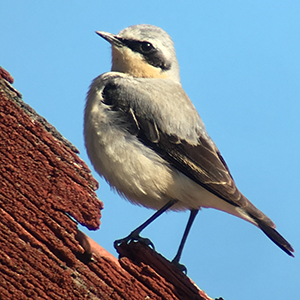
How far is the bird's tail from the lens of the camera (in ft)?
13.3

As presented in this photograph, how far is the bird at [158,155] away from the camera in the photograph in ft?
13.5

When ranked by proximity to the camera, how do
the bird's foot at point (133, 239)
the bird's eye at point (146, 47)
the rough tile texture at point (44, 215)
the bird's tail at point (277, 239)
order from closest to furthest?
the rough tile texture at point (44, 215)
the bird's foot at point (133, 239)
the bird's tail at point (277, 239)
the bird's eye at point (146, 47)

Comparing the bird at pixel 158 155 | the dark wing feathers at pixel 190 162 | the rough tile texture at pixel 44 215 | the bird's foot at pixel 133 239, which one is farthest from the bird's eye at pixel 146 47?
the rough tile texture at pixel 44 215

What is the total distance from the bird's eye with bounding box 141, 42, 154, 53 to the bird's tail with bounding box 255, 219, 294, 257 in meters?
2.28

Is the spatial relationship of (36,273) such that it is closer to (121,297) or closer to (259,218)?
(121,297)

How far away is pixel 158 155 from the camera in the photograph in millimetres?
4188

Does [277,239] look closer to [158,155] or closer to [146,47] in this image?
[158,155]

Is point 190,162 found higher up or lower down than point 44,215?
higher up

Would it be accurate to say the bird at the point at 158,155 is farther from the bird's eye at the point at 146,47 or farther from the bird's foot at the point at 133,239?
the bird's eye at the point at 146,47

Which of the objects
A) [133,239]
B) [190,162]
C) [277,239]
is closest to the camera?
[133,239]

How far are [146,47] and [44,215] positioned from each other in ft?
11.1

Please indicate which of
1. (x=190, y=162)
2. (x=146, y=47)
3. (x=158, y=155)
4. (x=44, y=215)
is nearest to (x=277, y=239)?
(x=190, y=162)

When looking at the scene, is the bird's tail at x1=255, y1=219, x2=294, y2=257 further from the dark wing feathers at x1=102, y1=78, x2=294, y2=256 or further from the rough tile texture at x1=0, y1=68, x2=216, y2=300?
the rough tile texture at x1=0, y1=68, x2=216, y2=300

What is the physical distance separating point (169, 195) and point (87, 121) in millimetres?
905
